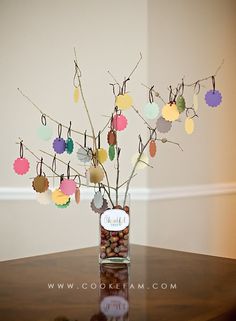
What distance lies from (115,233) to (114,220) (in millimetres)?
40

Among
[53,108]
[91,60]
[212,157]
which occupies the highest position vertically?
[91,60]

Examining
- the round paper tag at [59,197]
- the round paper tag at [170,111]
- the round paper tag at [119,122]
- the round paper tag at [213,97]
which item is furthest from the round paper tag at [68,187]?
the round paper tag at [213,97]

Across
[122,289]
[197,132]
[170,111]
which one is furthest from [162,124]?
[197,132]

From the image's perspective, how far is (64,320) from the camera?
2.78ft

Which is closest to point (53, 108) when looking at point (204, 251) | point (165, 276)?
point (204, 251)

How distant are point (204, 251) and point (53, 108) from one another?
1.19 meters

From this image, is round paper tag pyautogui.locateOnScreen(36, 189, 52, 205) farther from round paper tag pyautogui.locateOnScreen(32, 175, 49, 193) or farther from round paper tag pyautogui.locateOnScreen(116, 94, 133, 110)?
round paper tag pyautogui.locateOnScreen(116, 94, 133, 110)

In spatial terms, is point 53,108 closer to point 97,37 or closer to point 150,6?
point 97,37

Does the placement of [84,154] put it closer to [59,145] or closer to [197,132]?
[59,145]

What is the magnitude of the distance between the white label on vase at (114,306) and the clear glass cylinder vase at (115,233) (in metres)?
0.25

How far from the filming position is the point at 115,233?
1.24m

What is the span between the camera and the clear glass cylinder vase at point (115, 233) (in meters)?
1.22

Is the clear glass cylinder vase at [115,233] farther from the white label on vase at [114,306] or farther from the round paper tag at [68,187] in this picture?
the white label on vase at [114,306]

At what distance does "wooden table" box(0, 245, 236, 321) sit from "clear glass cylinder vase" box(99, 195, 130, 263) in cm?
4
